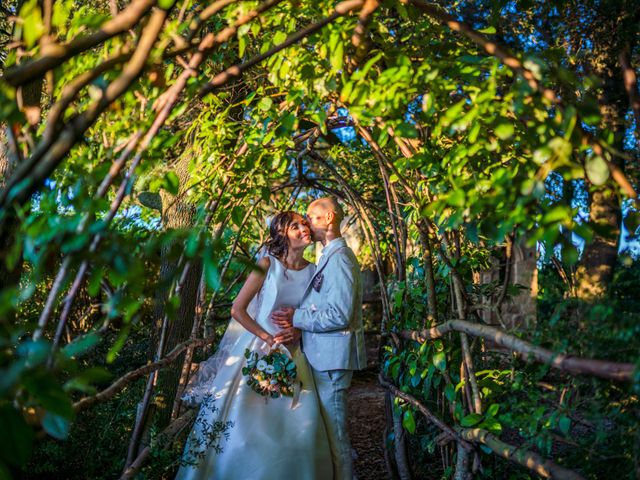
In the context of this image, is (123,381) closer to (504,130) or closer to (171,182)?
(171,182)

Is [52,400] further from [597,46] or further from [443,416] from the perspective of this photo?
[597,46]

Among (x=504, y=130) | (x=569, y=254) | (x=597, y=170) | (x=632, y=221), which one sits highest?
(x=504, y=130)

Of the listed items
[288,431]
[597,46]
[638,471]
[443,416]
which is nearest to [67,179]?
[638,471]

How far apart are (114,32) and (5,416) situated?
94cm

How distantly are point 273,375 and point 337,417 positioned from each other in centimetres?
46

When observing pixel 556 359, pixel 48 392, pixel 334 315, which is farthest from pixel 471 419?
pixel 48 392

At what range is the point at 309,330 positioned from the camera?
3.56m

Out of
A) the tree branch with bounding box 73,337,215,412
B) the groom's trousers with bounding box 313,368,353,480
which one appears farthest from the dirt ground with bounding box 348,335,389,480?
the tree branch with bounding box 73,337,215,412

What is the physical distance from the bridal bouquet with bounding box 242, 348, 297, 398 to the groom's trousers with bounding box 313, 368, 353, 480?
0.21 metres

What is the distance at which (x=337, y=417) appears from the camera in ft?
12.0

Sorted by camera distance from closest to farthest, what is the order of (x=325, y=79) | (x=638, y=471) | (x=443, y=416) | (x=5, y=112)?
(x=5, y=112) → (x=638, y=471) → (x=325, y=79) → (x=443, y=416)

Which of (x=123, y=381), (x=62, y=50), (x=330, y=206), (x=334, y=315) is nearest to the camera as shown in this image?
(x=62, y=50)

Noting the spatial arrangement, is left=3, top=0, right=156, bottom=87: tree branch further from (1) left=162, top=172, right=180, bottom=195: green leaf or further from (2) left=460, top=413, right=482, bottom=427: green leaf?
(2) left=460, top=413, right=482, bottom=427: green leaf

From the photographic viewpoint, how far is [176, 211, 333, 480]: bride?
11.4 ft
